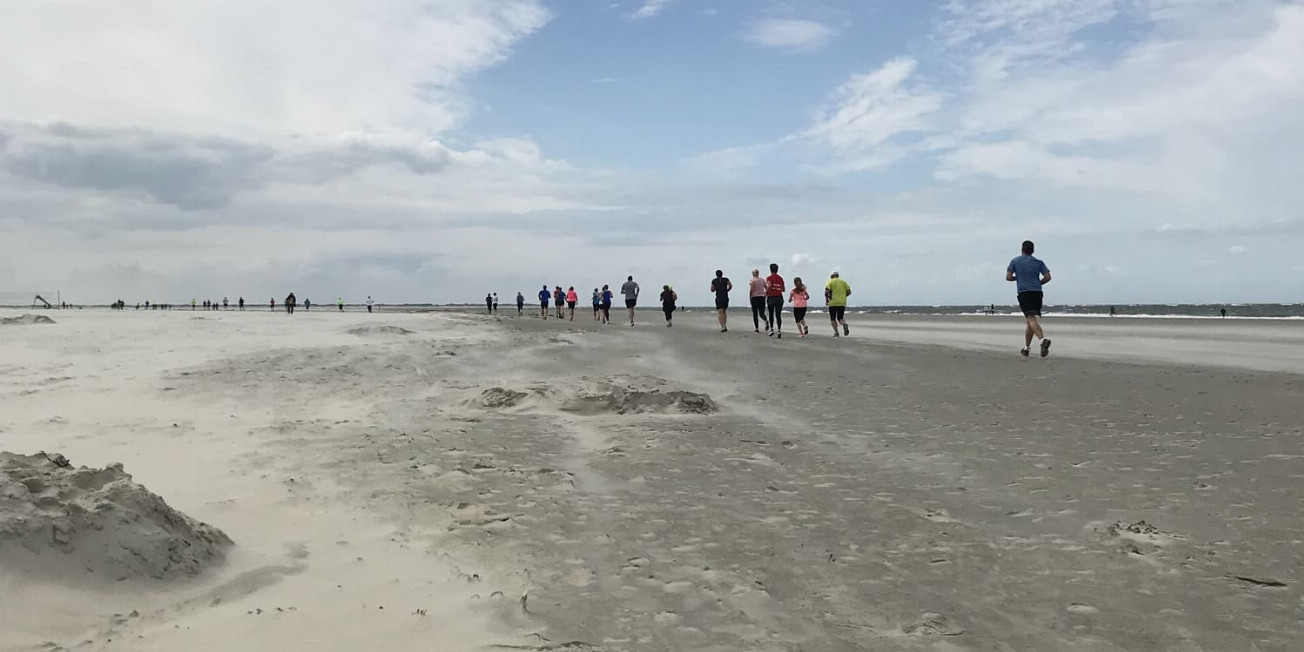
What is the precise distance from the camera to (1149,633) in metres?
2.85

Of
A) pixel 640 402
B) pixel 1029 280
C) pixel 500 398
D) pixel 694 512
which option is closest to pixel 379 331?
pixel 500 398

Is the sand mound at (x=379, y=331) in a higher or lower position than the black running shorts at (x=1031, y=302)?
lower

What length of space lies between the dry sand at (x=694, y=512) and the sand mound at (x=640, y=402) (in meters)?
0.04

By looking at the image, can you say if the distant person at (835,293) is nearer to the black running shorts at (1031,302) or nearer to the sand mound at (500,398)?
the black running shorts at (1031,302)

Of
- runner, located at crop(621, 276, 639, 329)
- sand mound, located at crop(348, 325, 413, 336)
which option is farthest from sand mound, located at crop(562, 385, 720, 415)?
runner, located at crop(621, 276, 639, 329)

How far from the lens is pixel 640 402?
8586 millimetres

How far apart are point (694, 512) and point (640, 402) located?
4005 millimetres

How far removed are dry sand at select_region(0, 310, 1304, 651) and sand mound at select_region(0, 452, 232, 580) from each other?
11 cm

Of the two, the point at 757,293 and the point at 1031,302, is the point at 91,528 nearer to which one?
the point at 1031,302

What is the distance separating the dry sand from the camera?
2949 millimetres

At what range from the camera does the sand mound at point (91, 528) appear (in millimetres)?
3127

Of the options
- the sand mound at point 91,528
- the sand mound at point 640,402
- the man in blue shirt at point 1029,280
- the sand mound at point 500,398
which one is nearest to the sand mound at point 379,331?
the sand mound at point 500,398

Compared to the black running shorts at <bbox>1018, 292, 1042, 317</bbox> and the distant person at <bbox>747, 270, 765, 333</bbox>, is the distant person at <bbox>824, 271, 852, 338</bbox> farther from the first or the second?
the black running shorts at <bbox>1018, 292, 1042, 317</bbox>

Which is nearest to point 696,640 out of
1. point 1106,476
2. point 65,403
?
point 1106,476
